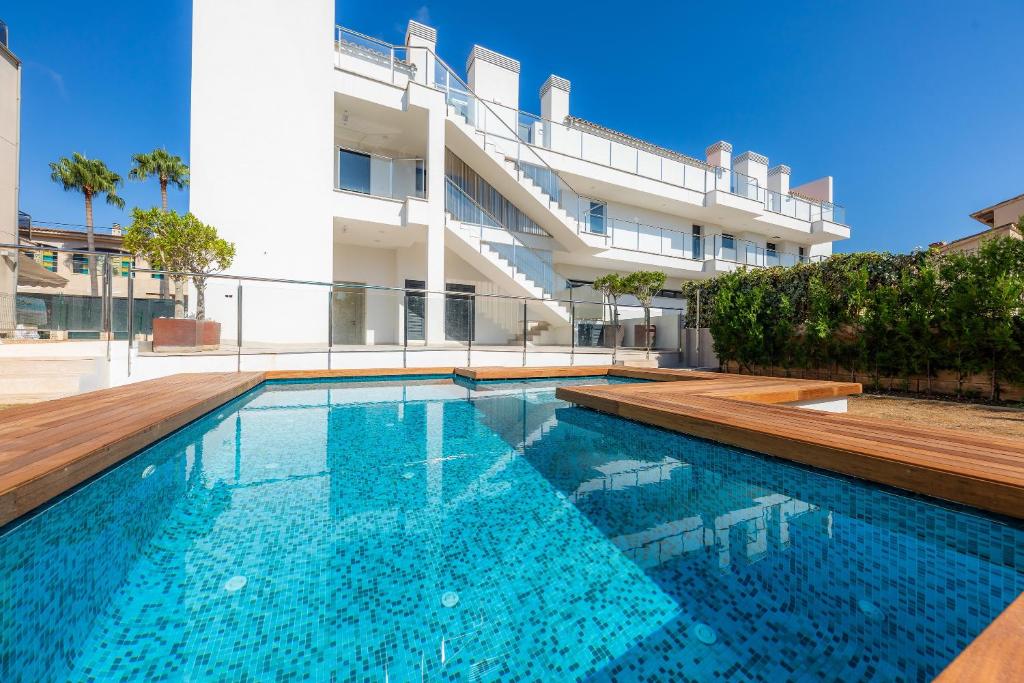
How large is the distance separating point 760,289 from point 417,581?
969 cm

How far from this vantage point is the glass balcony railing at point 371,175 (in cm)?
1136

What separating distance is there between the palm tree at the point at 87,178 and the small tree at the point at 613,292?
27.1 m

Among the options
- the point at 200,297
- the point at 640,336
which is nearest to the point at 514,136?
the point at 640,336

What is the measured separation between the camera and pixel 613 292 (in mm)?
12047

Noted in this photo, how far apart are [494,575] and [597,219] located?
14.6 metres

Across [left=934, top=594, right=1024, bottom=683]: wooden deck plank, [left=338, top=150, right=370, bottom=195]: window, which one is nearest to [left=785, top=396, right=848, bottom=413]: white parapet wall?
[left=934, top=594, right=1024, bottom=683]: wooden deck plank

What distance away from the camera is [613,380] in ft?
29.5

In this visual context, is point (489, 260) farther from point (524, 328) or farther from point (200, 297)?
point (200, 297)

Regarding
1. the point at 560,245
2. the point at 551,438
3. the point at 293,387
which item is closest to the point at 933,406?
the point at 551,438

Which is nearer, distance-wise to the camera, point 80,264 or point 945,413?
point 945,413

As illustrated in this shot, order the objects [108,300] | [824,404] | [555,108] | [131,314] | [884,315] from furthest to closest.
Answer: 1. [555,108]
2. [884,315]
3. [108,300]
4. [131,314]
5. [824,404]

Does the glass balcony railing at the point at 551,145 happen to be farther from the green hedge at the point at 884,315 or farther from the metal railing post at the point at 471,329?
the green hedge at the point at 884,315

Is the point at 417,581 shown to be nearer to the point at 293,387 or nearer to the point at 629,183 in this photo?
the point at 293,387

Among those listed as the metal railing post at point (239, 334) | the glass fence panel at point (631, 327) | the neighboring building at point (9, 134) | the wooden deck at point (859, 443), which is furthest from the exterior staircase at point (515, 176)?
A: the neighboring building at point (9, 134)
